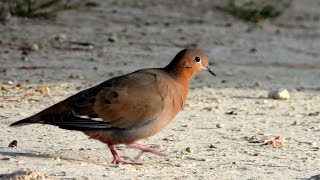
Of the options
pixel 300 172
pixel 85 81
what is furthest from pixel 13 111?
pixel 300 172

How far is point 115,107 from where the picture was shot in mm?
6711

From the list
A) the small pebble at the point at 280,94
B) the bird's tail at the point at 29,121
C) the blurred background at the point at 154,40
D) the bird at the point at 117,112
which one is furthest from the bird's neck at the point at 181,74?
the blurred background at the point at 154,40

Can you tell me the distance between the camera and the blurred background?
1148 cm

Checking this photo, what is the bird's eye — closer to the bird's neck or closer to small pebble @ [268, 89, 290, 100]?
the bird's neck

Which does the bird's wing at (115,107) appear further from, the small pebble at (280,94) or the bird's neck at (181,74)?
the small pebble at (280,94)

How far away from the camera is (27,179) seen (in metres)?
5.77

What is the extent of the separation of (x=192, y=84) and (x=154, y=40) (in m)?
2.84

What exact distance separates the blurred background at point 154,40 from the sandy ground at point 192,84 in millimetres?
18

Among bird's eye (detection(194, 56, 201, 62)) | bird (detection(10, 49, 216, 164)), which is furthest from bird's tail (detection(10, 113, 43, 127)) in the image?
bird's eye (detection(194, 56, 201, 62))

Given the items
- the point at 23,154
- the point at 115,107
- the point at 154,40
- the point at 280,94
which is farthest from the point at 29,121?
the point at 154,40

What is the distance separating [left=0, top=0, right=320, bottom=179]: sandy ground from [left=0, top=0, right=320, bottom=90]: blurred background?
18mm

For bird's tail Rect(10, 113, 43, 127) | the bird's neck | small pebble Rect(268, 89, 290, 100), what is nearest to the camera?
bird's tail Rect(10, 113, 43, 127)

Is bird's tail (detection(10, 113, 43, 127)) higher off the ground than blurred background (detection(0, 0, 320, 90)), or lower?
higher

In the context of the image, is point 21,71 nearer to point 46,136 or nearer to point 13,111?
point 13,111
